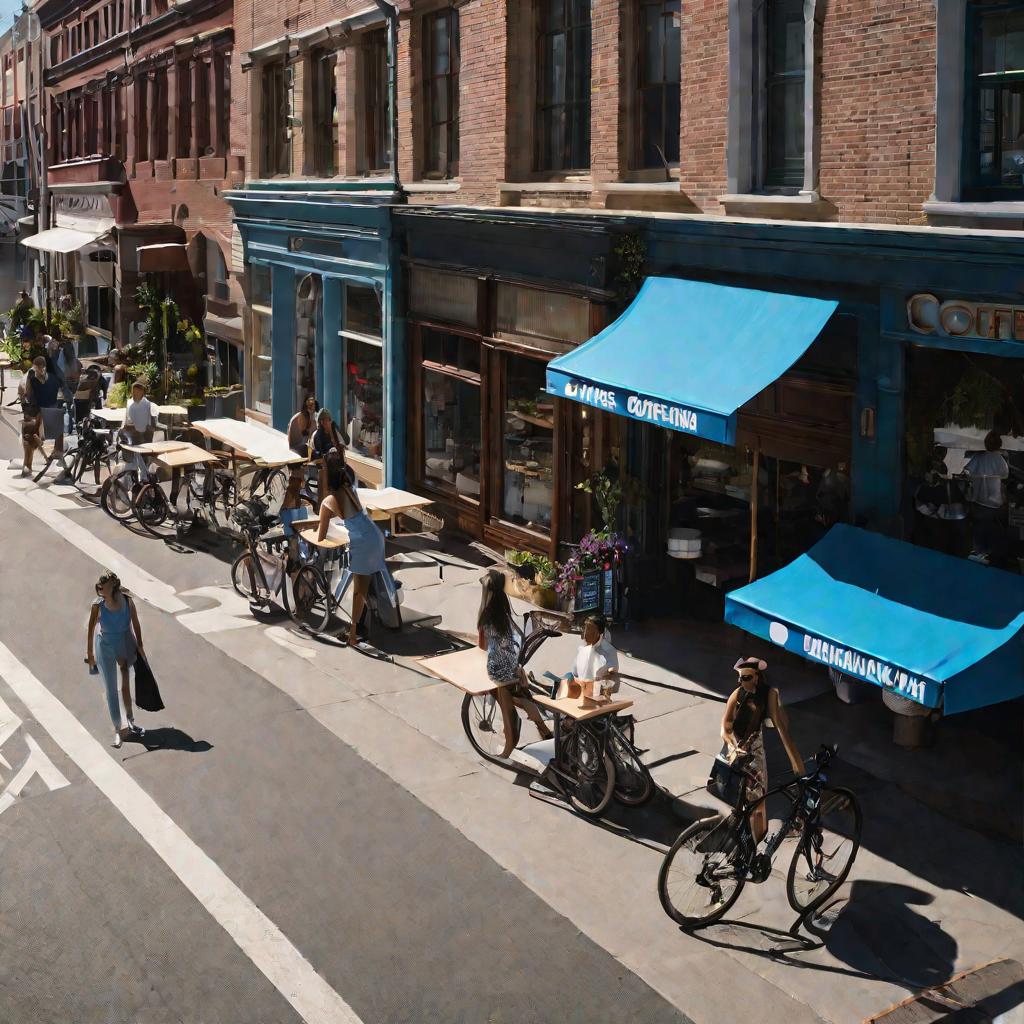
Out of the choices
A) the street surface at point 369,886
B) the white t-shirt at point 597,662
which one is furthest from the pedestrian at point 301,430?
the white t-shirt at point 597,662

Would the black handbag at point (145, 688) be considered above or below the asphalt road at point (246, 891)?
above

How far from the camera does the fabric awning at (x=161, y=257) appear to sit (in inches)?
1294

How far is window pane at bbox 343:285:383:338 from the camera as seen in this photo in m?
23.1

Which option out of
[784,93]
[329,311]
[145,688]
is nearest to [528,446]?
[784,93]

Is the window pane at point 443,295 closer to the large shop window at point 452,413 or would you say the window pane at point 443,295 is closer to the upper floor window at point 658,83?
the large shop window at point 452,413

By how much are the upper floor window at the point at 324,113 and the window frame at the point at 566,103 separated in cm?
662

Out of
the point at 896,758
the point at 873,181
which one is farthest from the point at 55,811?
the point at 873,181

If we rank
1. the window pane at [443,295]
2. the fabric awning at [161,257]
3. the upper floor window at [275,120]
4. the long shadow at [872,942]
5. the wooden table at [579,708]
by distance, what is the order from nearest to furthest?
the long shadow at [872,942], the wooden table at [579,708], the window pane at [443,295], the upper floor window at [275,120], the fabric awning at [161,257]

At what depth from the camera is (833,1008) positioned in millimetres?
8953

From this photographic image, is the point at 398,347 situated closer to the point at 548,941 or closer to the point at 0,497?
the point at 0,497

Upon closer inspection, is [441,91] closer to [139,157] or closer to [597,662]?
[597,662]

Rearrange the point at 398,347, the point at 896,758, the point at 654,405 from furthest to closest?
the point at 398,347
the point at 654,405
the point at 896,758

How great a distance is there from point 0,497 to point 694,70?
45.6 ft

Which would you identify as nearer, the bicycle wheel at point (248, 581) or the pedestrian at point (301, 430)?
the bicycle wheel at point (248, 581)
